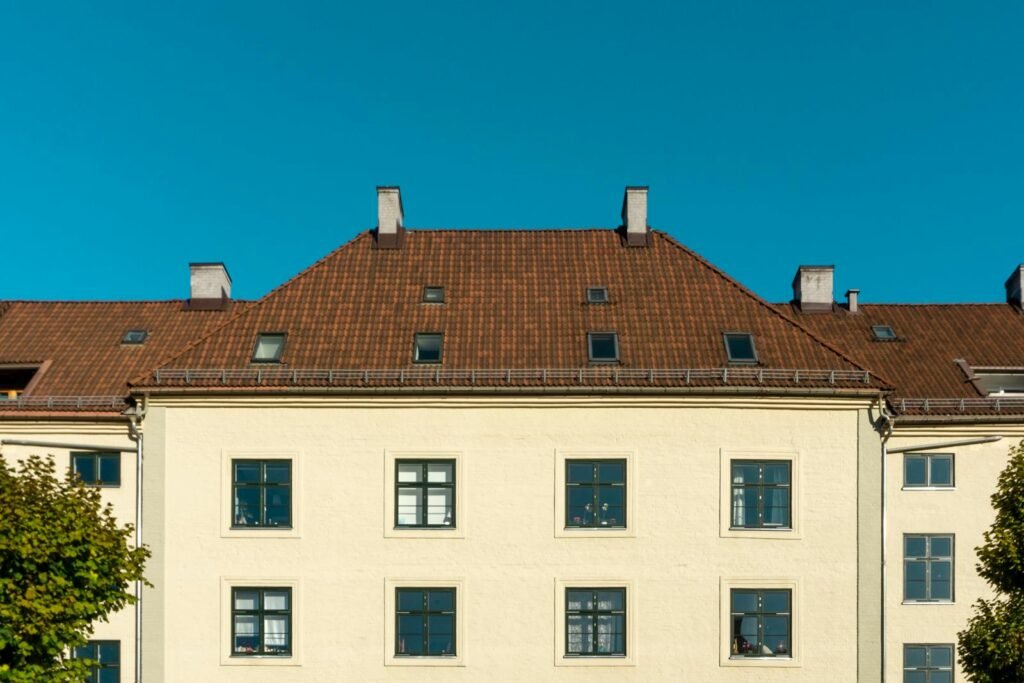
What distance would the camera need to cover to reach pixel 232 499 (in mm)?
22359

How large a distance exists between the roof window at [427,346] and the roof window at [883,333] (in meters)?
14.2

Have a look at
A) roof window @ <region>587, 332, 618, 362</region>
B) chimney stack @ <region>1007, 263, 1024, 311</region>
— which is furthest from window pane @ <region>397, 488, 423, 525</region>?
chimney stack @ <region>1007, 263, 1024, 311</region>

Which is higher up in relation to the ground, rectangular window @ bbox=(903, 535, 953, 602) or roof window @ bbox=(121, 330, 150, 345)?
roof window @ bbox=(121, 330, 150, 345)

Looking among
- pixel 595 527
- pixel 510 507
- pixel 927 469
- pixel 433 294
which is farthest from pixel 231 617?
pixel 927 469

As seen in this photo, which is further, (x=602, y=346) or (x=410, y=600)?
(x=602, y=346)

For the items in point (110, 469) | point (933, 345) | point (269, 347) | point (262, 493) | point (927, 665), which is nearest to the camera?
point (262, 493)

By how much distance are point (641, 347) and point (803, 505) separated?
219 inches

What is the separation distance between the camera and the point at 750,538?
22109 millimetres

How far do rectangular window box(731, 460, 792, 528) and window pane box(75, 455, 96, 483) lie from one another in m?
16.3

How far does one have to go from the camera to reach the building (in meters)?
21.9

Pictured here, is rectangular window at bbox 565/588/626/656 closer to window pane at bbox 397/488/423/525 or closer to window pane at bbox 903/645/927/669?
window pane at bbox 397/488/423/525

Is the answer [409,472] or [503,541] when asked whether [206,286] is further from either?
[503,541]

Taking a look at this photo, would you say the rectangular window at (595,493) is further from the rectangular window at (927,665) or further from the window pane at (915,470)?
the rectangular window at (927,665)

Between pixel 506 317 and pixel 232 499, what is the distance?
838 centimetres
